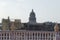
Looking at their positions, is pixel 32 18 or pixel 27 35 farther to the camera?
pixel 32 18

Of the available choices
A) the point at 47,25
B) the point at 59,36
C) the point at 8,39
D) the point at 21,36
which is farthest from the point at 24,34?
the point at 47,25

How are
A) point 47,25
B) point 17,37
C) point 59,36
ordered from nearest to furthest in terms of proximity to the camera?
point 59,36, point 17,37, point 47,25

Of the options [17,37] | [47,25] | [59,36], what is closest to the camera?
[59,36]

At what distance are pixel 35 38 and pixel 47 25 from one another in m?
10.8

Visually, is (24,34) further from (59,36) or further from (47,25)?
(47,25)

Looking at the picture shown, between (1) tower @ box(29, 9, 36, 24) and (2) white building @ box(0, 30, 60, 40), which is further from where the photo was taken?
(1) tower @ box(29, 9, 36, 24)

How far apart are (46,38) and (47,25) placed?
35.2 ft

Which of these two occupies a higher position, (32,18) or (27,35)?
(32,18)

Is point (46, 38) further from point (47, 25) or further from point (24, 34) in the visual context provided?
point (47, 25)

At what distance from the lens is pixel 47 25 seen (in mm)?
18078

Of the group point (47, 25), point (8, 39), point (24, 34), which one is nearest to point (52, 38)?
point (24, 34)

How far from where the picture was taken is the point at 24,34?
717cm

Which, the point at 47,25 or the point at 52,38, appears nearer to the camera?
the point at 52,38

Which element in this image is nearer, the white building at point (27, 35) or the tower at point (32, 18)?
the white building at point (27, 35)
